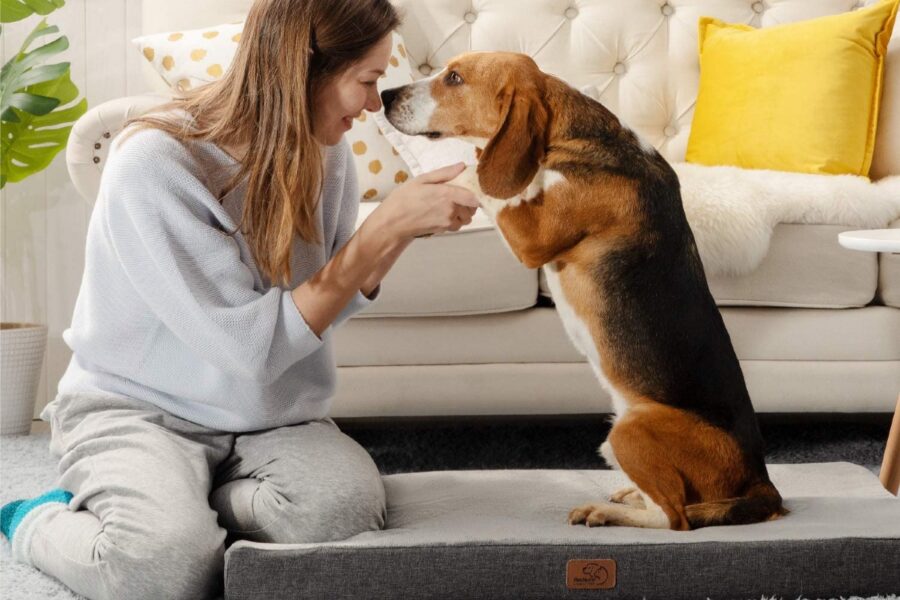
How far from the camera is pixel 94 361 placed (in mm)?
1880

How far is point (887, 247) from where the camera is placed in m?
1.88

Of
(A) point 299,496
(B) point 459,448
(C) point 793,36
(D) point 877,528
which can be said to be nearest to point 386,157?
(B) point 459,448

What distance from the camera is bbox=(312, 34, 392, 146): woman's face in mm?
1787

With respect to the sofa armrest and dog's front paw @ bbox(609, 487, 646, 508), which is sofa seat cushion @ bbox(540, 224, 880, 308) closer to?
dog's front paw @ bbox(609, 487, 646, 508)

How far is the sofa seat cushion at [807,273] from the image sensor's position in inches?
103

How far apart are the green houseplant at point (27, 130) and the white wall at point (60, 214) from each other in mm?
241

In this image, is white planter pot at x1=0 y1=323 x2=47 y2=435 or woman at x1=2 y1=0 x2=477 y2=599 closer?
woman at x1=2 y1=0 x2=477 y2=599

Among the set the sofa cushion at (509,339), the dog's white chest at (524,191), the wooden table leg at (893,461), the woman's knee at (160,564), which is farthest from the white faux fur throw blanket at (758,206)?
the woman's knee at (160,564)

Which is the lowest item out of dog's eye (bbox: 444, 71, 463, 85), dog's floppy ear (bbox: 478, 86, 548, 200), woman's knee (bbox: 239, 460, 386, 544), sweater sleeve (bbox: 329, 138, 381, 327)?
woman's knee (bbox: 239, 460, 386, 544)

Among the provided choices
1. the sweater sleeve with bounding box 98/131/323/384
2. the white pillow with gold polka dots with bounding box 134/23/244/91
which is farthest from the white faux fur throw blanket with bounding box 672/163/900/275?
the white pillow with gold polka dots with bounding box 134/23/244/91

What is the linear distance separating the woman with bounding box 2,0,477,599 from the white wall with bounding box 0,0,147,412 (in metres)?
1.83

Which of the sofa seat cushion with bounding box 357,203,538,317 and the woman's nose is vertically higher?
the woman's nose

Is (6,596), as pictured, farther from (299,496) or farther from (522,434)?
(522,434)

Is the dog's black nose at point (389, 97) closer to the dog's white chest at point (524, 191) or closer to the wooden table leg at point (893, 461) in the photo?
the dog's white chest at point (524, 191)
